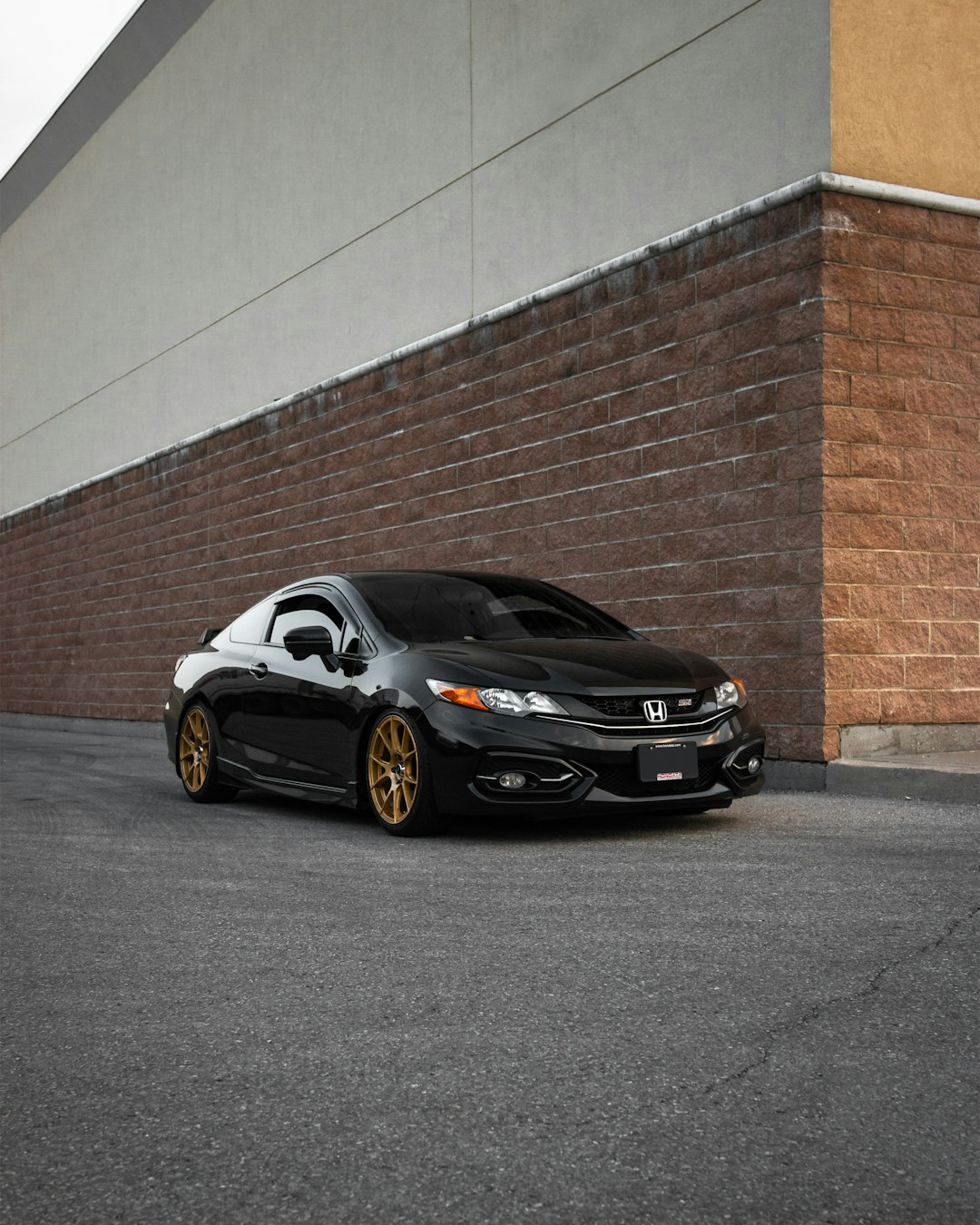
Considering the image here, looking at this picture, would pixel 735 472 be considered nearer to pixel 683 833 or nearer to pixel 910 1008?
pixel 683 833

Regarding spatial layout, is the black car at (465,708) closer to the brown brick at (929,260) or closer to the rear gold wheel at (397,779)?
the rear gold wheel at (397,779)

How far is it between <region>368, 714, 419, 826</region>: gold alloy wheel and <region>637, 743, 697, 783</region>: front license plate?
114 cm

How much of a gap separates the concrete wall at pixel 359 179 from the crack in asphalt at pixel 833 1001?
7.03m

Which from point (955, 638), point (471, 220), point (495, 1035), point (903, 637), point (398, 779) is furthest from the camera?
point (471, 220)

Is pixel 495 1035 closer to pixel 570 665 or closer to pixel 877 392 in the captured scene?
pixel 570 665

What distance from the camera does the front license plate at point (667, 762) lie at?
7172 mm

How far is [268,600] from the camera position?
9.52 metres

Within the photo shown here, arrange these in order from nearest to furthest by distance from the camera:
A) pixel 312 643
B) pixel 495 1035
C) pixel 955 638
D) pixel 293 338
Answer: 1. pixel 495 1035
2. pixel 312 643
3. pixel 955 638
4. pixel 293 338

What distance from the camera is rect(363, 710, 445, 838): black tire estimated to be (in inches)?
290

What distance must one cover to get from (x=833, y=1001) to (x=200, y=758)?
6.29 meters

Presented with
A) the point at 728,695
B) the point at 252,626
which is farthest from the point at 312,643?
the point at 728,695

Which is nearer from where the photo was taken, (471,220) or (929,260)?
(929,260)

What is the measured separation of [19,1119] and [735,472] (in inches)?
336

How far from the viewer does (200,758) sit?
962 centimetres
